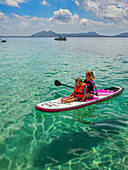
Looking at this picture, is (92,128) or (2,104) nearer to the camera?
(92,128)

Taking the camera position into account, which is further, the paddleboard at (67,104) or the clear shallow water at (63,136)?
the paddleboard at (67,104)

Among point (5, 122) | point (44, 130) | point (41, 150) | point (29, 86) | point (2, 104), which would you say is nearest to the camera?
point (41, 150)

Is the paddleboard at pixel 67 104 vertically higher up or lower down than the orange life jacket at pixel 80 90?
lower down

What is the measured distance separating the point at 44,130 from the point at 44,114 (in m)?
1.39

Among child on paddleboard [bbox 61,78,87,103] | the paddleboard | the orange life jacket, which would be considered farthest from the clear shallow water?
the orange life jacket

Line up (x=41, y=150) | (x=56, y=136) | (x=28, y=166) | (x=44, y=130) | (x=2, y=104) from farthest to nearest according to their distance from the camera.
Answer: (x=2, y=104) < (x=44, y=130) < (x=56, y=136) < (x=41, y=150) < (x=28, y=166)

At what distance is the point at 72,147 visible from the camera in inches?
209

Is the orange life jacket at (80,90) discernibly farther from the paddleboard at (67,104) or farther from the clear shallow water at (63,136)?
the clear shallow water at (63,136)

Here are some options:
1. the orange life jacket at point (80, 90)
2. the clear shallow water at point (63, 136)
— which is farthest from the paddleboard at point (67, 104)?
the orange life jacket at point (80, 90)

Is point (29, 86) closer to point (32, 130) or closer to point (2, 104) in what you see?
point (2, 104)

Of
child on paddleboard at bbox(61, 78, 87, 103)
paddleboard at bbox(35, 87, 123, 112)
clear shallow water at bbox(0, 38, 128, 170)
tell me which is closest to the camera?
clear shallow water at bbox(0, 38, 128, 170)

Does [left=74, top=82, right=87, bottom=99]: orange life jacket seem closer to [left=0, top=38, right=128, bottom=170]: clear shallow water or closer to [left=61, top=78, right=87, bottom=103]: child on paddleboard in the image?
[left=61, top=78, right=87, bottom=103]: child on paddleboard

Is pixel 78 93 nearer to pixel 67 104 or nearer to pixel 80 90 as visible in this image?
pixel 80 90

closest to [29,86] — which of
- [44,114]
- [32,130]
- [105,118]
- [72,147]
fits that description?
[44,114]
